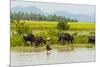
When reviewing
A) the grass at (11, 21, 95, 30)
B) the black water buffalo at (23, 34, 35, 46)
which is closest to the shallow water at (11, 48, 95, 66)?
the black water buffalo at (23, 34, 35, 46)

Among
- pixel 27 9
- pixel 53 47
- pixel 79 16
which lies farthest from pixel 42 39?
pixel 79 16

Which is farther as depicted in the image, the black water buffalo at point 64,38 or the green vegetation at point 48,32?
the black water buffalo at point 64,38

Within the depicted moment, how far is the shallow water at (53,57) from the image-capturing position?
7.71 feet

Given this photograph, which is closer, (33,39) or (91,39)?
(33,39)

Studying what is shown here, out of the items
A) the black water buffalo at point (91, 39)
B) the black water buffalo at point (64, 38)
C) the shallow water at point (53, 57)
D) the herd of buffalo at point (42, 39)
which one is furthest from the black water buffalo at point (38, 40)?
the black water buffalo at point (91, 39)

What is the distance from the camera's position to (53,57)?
8.23ft

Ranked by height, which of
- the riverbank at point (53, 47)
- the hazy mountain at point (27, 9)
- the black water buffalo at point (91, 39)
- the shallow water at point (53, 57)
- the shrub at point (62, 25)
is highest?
the hazy mountain at point (27, 9)

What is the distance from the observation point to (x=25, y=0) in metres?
2.38

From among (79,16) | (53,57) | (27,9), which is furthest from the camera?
(79,16)

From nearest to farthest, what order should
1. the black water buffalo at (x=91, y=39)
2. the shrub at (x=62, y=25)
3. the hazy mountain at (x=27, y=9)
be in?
the hazy mountain at (x=27, y=9), the shrub at (x=62, y=25), the black water buffalo at (x=91, y=39)

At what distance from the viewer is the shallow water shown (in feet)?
7.71

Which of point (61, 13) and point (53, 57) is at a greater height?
point (61, 13)

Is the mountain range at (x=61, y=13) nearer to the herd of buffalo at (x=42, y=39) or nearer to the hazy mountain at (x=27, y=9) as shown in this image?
the hazy mountain at (x=27, y=9)

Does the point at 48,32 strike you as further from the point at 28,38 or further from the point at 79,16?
the point at 79,16
